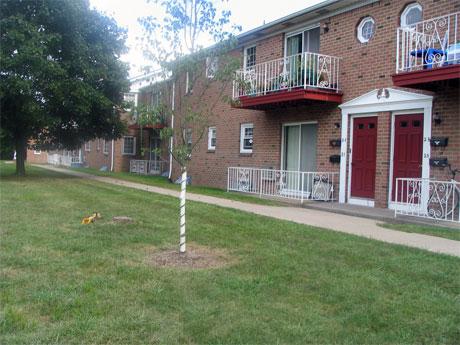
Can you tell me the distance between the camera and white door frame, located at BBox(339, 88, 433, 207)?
10.9 metres

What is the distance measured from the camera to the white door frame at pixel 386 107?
10891 millimetres

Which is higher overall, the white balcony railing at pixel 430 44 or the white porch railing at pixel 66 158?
the white balcony railing at pixel 430 44

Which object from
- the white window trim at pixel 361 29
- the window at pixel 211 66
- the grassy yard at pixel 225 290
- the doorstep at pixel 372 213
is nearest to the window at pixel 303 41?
the white window trim at pixel 361 29

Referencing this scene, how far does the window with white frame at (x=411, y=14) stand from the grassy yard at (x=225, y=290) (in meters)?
6.50

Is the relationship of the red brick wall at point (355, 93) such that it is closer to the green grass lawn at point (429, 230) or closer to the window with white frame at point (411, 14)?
the window with white frame at point (411, 14)

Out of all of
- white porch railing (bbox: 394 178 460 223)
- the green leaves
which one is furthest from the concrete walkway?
the green leaves

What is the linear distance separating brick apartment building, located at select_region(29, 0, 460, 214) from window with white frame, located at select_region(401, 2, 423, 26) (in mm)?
24

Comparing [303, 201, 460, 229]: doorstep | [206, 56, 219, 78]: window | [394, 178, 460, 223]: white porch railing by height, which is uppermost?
[206, 56, 219, 78]: window

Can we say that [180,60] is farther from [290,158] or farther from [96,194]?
[290,158]

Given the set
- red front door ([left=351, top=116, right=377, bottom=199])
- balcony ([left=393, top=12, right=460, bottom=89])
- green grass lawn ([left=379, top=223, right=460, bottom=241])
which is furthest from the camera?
red front door ([left=351, top=116, right=377, bottom=199])

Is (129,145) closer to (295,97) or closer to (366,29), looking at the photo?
(295,97)

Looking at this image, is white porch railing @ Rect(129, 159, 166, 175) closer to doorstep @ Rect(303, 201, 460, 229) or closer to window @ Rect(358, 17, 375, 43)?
doorstep @ Rect(303, 201, 460, 229)

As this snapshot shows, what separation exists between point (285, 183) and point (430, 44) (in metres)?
6.14

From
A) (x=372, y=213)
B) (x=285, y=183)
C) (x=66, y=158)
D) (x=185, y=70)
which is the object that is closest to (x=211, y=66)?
(x=185, y=70)
